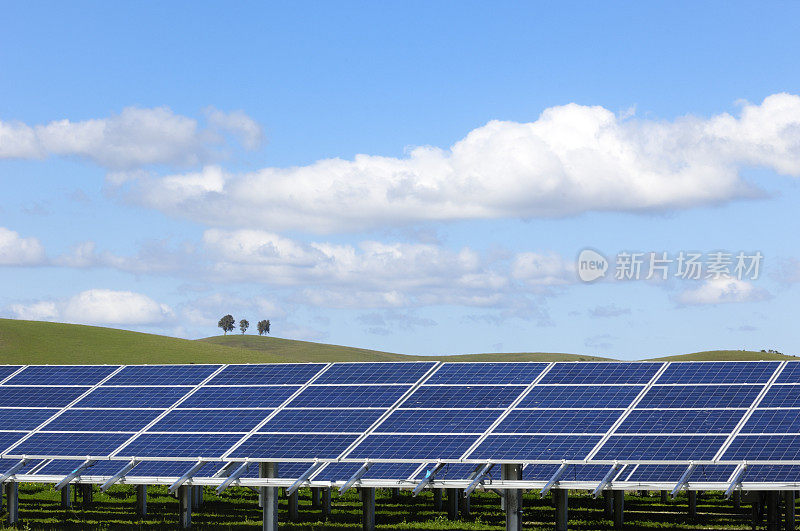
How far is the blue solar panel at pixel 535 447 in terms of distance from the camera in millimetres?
33969

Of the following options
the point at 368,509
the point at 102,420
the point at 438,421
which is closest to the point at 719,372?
the point at 438,421

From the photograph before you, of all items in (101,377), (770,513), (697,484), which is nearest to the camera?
(697,484)

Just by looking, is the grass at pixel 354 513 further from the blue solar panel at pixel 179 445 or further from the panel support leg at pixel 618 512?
the blue solar panel at pixel 179 445

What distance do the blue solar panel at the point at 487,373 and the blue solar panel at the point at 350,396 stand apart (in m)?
1.97

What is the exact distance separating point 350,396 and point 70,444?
1117 cm

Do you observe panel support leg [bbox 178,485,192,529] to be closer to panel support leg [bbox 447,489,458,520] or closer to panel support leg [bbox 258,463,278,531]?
panel support leg [bbox 258,463,278,531]

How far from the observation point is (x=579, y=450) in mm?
34250

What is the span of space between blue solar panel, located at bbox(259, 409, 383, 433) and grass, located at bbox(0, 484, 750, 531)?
6.41 metres

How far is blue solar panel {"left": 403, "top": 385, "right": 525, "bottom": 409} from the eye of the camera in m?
39.4

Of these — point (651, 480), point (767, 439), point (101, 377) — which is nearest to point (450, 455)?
point (651, 480)

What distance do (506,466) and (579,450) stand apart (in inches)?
103

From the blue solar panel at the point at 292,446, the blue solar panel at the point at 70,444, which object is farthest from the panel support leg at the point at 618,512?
the blue solar panel at the point at 70,444

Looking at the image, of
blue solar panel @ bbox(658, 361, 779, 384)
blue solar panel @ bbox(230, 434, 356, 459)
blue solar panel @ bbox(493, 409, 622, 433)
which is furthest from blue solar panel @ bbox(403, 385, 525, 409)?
blue solar panel @ bbox(658, 361, 779, 384)

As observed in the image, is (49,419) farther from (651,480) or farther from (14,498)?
(651,480)
